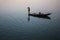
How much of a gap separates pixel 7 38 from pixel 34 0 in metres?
A: 0.97

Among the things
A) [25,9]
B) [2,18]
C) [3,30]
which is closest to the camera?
[3,30]

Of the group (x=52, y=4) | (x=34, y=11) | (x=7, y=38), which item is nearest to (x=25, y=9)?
(x=34, y=11)

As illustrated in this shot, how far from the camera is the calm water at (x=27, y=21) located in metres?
1.78

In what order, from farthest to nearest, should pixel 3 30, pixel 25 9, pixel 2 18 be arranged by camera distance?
pixel 25 9, pixel 2 18, pixel 3 30

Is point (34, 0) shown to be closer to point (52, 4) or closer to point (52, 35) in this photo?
A: point (52, 4)

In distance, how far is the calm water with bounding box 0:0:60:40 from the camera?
5.84ft

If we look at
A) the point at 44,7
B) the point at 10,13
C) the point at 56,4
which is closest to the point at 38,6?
the point at 44,7

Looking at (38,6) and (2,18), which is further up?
(38,6)

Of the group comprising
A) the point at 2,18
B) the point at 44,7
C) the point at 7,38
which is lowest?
the point at 7,38

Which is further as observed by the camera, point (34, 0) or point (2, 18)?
point (34, 0)

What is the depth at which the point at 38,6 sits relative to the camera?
238 centimetres

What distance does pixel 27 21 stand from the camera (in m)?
2.02

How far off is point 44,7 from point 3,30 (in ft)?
2.60

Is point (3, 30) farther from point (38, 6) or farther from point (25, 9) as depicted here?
point (38, 6)
